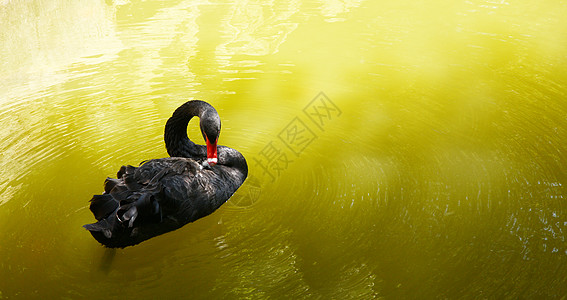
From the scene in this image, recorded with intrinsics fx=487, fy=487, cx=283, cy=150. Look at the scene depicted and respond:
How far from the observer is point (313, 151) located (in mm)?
3561

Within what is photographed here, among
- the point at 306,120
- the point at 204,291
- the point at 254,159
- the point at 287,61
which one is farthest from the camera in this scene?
the point at 287,61

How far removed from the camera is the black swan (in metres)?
2.51

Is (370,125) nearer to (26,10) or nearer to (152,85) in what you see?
(152,85)

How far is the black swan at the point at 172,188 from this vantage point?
2.51 metres

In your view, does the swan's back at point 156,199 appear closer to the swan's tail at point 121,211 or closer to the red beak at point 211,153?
the swan's tail at point 121,211

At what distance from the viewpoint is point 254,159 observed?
3.51 metres

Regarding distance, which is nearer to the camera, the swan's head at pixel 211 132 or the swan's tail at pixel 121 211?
the swan's tail at pixel 121 211

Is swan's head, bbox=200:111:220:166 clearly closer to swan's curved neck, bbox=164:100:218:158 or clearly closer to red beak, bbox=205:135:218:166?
red beak, bbox=205:135:218:166

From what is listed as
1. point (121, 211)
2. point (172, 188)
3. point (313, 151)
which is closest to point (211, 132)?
point (172, 188)

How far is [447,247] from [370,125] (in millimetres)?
1479

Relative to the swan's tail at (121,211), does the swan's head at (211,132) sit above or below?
above

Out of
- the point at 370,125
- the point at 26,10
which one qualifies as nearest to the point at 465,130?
the point at 370,125

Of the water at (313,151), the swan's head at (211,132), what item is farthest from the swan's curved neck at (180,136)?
the water at (313,151)

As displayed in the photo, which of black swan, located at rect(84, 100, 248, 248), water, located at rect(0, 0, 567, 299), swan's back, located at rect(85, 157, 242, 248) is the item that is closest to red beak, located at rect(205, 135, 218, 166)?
black swan, located at rect(84, 100, 248, 248)
